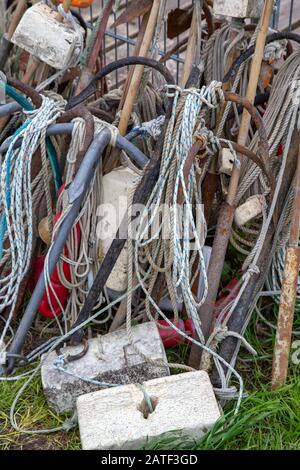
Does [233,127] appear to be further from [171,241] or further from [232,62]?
[171,241]

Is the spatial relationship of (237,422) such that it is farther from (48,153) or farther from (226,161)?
(48,153)

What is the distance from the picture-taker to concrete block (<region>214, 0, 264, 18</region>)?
10.1 feet

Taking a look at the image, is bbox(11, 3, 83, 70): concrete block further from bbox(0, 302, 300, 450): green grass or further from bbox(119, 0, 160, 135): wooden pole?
bbox(0, 302, 300, 450): green grass

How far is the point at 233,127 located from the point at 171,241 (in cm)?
82

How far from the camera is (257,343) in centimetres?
322

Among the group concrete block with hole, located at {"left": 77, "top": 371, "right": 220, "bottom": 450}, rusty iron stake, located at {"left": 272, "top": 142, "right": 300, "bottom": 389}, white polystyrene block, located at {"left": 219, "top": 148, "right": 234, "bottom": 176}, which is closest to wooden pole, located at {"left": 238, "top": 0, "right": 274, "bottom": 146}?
white polystyrene block, located at {"left": 219, "top": 148, "right": 234, "bottom": 176}

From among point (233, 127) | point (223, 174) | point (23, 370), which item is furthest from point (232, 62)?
point (23, 370)

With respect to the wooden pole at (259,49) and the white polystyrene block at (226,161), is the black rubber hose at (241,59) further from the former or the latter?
the white polystyrene block at (226,161)

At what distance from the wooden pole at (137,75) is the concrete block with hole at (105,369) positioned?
0.92 metres

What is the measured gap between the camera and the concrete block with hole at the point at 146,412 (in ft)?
8.45

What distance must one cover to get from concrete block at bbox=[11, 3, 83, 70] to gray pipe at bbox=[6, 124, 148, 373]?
41 centimetres


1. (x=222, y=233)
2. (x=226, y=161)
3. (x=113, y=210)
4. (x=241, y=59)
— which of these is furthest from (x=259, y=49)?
(x=113, y=210)

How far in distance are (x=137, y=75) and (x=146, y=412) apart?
4.61 feet

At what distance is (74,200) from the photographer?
296 centimetres
